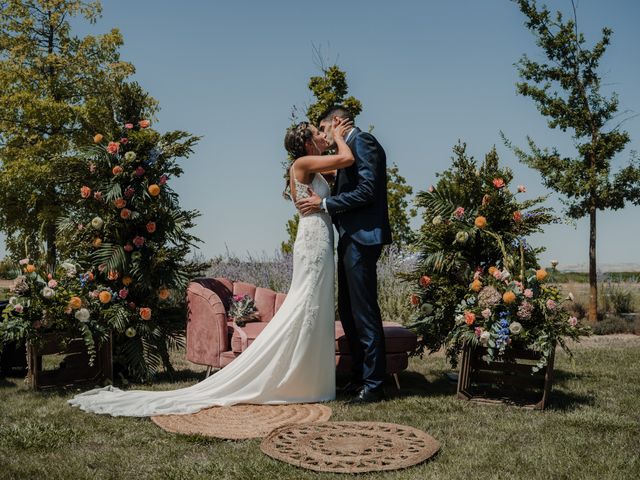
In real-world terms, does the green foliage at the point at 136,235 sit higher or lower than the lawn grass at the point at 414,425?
higher

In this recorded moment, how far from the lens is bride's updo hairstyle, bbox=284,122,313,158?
5.95 meters

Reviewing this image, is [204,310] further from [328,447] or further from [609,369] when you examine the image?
[609,369]

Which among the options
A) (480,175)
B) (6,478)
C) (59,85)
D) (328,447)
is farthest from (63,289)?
(59,85)

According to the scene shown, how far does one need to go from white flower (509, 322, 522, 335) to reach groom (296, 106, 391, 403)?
1.04m

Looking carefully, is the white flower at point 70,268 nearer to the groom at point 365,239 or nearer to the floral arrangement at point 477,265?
the groom at point 365,239

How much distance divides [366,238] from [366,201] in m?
0.30

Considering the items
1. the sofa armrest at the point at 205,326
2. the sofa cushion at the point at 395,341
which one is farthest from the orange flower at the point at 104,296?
the sofa cushion at the point at 395,341

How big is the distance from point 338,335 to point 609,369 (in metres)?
3.30

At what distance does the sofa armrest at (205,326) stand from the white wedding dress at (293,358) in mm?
684

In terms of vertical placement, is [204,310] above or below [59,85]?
below

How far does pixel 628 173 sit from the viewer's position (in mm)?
13336

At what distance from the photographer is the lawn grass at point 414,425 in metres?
3.87

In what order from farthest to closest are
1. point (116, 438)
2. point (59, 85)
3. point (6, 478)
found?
point (59, 85), point (116, 438), point (6, 478)

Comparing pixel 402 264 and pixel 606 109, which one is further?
pixel 606 109
